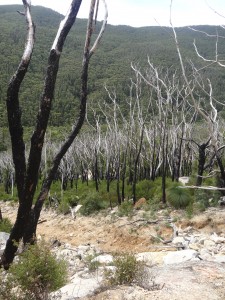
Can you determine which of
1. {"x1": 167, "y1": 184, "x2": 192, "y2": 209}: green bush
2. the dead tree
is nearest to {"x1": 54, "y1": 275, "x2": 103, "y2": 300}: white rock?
the dead tree

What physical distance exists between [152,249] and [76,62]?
95170 millimetres

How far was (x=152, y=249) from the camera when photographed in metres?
11.0

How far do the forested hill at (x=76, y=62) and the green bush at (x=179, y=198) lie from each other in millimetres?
41697

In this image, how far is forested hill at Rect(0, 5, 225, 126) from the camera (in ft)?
245

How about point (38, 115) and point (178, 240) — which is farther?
point (178, 240)

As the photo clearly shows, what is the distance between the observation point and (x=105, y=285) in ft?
17.1

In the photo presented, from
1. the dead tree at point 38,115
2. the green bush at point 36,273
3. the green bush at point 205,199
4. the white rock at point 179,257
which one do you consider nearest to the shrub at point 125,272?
the green bush at point 36,273

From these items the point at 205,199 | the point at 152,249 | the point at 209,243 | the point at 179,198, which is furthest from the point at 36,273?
the point at 179,198

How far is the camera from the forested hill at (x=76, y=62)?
245ft

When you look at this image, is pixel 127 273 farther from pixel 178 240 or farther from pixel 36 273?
pixel 178 240

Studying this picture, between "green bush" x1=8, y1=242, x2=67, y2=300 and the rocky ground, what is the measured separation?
194 millimetres

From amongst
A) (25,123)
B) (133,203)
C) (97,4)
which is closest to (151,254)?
(97,4)

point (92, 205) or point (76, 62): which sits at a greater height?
point (76, 62)

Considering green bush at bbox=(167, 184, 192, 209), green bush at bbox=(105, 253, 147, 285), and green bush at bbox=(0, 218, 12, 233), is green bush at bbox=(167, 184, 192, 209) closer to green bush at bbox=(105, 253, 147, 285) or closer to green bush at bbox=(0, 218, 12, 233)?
green bush at bbox=(0, 218, 12, 233)
